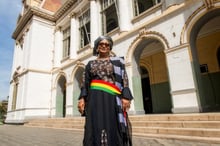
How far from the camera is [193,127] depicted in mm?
4805

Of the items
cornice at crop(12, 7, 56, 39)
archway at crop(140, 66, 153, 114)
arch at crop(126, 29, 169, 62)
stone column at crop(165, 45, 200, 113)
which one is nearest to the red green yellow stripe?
stone column at crop(165, 45, 200, 113)

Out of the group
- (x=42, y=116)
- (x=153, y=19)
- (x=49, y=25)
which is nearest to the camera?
(x=153, y=19)

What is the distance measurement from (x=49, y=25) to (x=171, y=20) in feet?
43.4

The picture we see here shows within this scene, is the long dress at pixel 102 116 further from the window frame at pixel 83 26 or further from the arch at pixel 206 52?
the window frame at pixel 83 26

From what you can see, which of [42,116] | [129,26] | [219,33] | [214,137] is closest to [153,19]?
[129,26]

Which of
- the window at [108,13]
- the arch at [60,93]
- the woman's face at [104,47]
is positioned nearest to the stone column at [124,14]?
the window at [108,13]

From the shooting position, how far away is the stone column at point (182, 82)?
21.8ft

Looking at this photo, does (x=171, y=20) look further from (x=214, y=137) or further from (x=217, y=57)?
(x=214, y=137)

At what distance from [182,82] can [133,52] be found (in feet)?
10.7

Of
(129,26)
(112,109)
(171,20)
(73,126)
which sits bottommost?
(73,126)

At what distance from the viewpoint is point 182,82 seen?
7012 mm

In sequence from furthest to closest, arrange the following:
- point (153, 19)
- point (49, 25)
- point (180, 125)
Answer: point (49, 25), point (153, 19), point (180, 125)

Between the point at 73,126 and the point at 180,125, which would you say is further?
the point at 73,126

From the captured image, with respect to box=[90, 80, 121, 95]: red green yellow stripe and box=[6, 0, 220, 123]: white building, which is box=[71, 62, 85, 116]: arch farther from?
box=[90, 80, 121, 95]: red green yellow stripe
